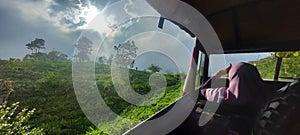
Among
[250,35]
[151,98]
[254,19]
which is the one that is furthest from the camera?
[151,98]

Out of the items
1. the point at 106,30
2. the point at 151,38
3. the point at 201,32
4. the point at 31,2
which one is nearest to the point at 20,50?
the point at 31,2

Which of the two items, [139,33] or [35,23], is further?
[139,33]

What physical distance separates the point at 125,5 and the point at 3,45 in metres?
1.04

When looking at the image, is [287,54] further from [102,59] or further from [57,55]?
[57,55]

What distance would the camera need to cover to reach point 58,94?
2.18 metres

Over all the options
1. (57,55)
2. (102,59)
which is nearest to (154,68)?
(102,59)

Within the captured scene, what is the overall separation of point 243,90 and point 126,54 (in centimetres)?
111

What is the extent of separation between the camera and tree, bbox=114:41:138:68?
2094 millimetres

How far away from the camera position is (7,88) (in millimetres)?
1814

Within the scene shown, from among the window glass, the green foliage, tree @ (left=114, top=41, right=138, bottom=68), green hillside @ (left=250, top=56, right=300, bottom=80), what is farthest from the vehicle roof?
the green foliage

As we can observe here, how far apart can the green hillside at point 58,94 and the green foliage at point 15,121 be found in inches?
2.1

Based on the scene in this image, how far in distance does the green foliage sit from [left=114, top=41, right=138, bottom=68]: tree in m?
0.92

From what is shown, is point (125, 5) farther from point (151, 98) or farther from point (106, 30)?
point (151, 98)

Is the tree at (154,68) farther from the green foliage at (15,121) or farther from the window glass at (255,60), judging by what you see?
the green foliage at (15,121)
